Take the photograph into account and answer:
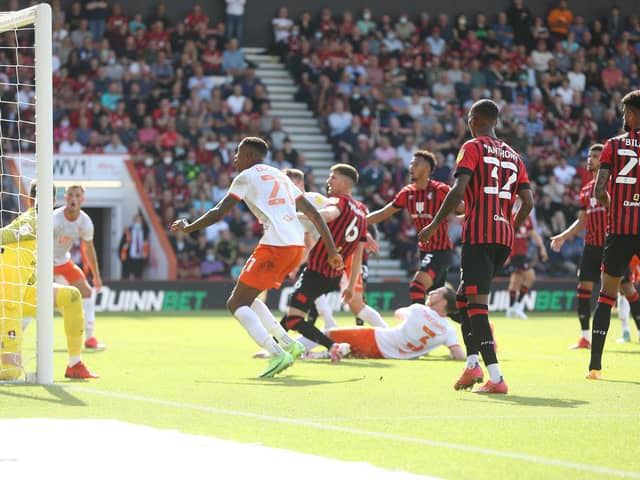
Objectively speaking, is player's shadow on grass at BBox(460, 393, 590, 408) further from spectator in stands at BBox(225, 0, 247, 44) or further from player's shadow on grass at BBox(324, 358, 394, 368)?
spectator in stands at BBox(225, 0, 247, 44)

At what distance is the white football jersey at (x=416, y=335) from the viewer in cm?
1320

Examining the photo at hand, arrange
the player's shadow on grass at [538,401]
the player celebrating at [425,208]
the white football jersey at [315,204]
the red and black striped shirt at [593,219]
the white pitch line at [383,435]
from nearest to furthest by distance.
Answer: the white pitch line at [383,435]
the player's shadow on grass at [538,401]
the white football jersey at [315,204]
the player celebrating at [425,208]
the red and black striped shirt at [593,219]

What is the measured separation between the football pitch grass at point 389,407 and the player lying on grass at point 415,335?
0.77 ft

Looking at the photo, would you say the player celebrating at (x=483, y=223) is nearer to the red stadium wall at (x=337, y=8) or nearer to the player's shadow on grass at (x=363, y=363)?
the player's shadow on grass at (x=363, y=363)

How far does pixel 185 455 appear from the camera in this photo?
6.40m

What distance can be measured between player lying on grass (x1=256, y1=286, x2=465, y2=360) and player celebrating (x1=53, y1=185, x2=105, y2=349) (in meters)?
3.18

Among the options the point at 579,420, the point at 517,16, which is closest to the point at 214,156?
the point at 517,16

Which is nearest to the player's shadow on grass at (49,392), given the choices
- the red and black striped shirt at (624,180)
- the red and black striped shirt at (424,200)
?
the red and black striped shirt at (624,180)

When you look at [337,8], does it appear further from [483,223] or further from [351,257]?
[483,223]

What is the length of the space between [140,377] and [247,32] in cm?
2357

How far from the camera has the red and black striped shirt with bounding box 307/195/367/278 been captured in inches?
518

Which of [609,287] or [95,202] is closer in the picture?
[609,287]

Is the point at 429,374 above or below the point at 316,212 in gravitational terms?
below

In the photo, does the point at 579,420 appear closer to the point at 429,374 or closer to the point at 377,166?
the point at 429,374
